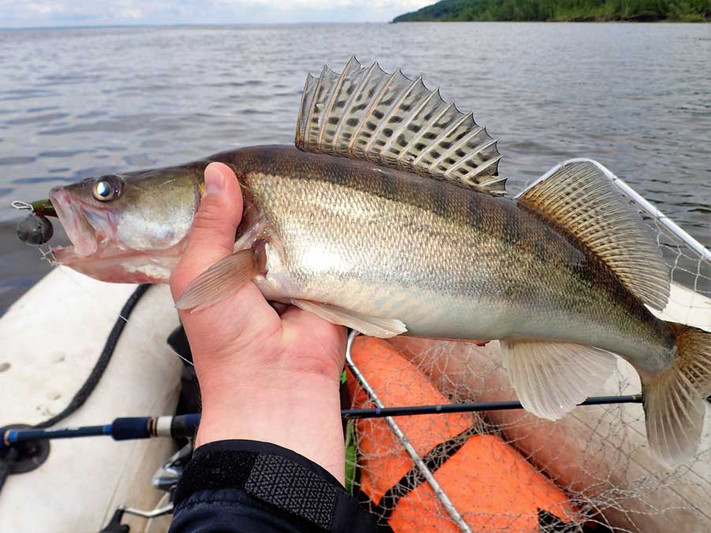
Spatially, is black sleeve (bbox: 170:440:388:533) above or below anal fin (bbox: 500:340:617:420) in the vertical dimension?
above

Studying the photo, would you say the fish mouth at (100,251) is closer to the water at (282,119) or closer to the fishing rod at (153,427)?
the fishing rod at (153,427)

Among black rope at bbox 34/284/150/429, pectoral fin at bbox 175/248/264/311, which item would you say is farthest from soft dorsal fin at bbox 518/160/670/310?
black rope at bbox 34/284/150/429

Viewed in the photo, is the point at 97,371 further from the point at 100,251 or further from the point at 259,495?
the point at 259,495

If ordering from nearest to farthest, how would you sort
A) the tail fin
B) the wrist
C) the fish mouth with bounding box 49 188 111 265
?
the wrist, the fish mouth with bounding box 49 188 111 265, the tail fin

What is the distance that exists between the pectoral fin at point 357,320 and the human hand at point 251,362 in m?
0.06

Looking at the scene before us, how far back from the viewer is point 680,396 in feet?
7.26

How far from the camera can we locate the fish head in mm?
2047

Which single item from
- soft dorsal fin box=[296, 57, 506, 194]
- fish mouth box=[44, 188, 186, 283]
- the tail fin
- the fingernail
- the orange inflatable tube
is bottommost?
the orange inflatable tube

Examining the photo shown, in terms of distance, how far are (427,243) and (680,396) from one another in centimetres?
129

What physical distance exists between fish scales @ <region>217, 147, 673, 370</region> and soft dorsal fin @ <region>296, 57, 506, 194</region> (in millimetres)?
118

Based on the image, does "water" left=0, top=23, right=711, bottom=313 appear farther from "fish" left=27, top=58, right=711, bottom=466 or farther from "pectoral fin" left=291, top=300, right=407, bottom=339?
"pectoral fin" left=291, top=300, right=407, bottom=339

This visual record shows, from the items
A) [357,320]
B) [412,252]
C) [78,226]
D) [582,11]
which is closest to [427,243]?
[412,252]

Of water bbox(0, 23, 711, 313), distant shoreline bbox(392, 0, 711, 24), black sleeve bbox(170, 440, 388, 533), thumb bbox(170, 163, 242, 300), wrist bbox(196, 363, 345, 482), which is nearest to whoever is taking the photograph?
black sleeve bbox(170, 440, 388, 533)

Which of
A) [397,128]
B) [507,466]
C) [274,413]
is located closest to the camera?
[274,413]
